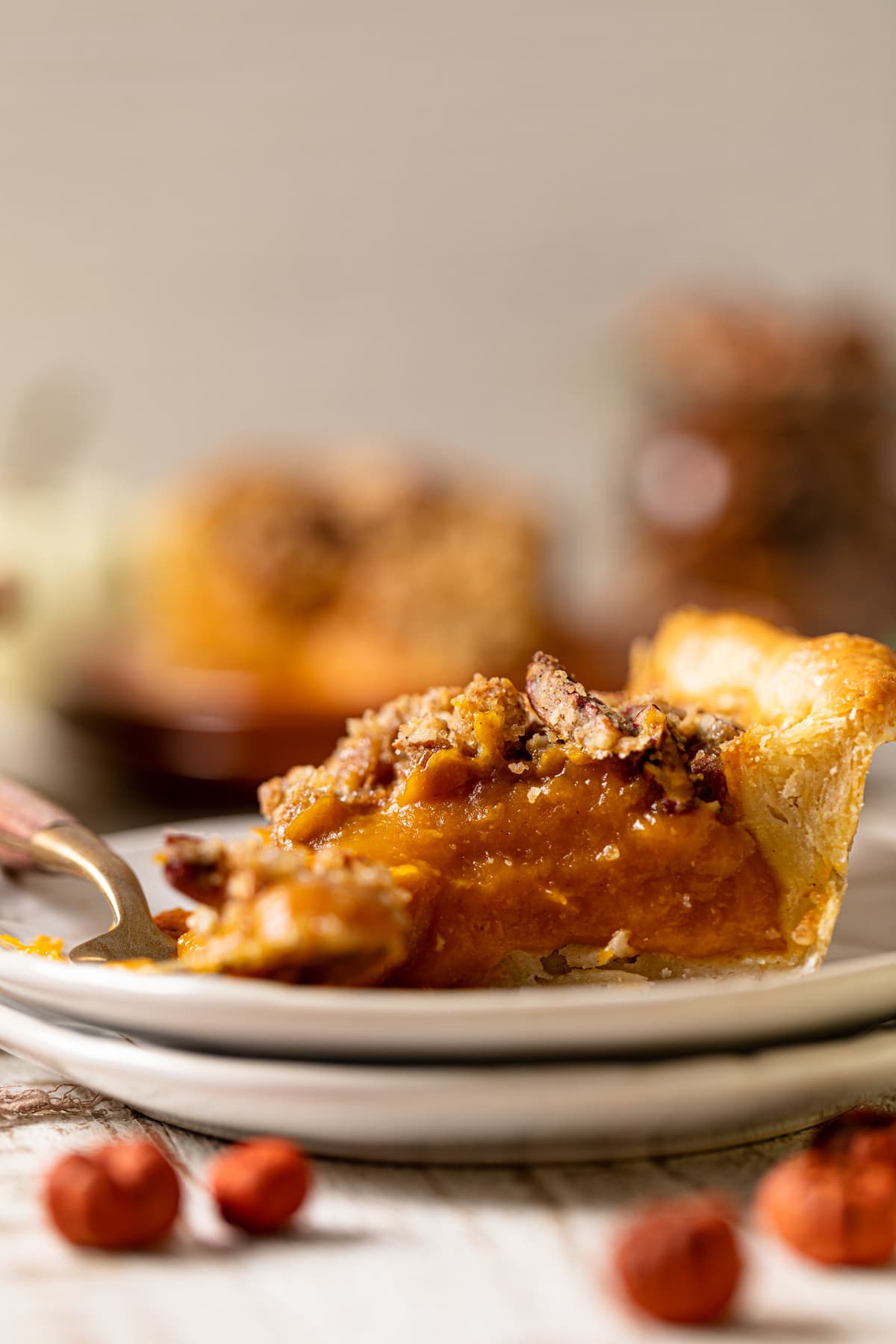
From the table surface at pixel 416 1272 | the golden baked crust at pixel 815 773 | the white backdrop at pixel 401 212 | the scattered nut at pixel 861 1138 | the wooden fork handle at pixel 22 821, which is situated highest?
the white backdrop at pixel 401 212

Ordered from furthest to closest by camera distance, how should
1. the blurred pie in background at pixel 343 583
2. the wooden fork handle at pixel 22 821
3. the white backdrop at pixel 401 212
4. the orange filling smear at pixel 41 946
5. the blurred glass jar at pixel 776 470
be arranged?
1. the white backdrop at pixel 401 212
2. the blurred glass jar at pixel 776 470
3. the blurred pie in background at pixel 343 583
4. the wooden fork handle at pixel 22 821
5. the orange filling smear at pixel 41 946

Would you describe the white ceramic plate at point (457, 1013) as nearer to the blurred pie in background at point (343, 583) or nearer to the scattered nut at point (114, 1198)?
the scattered nut at point (114, 1198)

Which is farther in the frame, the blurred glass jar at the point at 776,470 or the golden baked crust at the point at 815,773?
the blurred glass jar at the point at 776,470

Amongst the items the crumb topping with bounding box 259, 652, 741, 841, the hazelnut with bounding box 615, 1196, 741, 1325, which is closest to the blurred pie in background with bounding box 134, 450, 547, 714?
the crumb topping with bounding box 259, 652, 741, 841

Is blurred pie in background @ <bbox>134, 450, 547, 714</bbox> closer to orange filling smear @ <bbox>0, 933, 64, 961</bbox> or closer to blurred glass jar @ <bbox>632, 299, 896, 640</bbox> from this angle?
blurred glass jar @ <bbox>632, 299, 896, 640</bbox>

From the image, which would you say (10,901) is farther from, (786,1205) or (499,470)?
(499,470)

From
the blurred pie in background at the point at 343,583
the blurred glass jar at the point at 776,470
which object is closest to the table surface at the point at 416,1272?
the blurred pie in background at the point at 343,583

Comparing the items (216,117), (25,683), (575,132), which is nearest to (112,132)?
(216,117)
